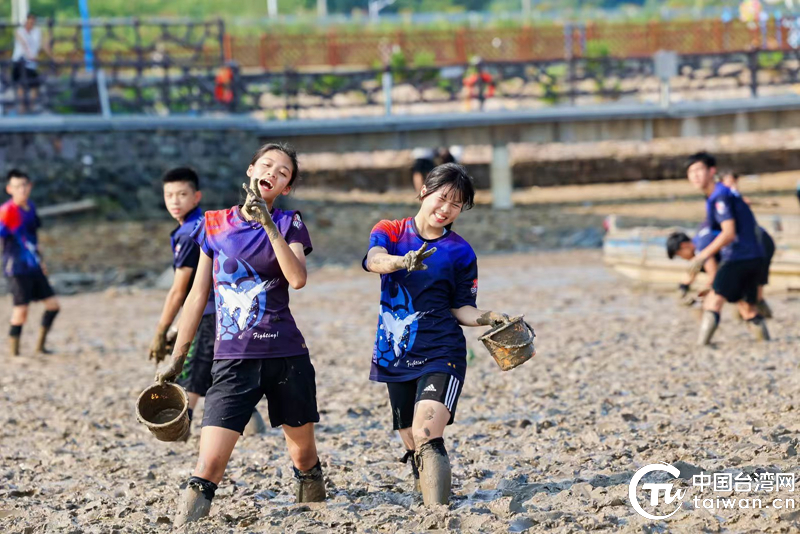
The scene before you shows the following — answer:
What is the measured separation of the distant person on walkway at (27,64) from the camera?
20.8 meters

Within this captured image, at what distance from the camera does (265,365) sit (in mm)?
5039

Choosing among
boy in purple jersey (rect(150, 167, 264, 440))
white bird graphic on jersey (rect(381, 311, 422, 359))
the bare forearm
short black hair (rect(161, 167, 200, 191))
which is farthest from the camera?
short black hair (rect(161, 167, 200, 191))

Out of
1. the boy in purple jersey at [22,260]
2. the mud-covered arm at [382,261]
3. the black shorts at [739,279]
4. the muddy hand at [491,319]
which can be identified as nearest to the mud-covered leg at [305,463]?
the mud-covered arm at [382,261]

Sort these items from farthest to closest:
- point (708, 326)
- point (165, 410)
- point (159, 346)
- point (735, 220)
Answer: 1. point (708, 326)
2. point (735, 220)
3. point (159, 346)
4. point (165, 410)

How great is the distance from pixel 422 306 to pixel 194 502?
1.32 m

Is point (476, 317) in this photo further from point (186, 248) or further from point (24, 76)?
point (24, 76)

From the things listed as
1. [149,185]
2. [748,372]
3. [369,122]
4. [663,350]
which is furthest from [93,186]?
[748,372]

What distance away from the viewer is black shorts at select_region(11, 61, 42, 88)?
20609 mm

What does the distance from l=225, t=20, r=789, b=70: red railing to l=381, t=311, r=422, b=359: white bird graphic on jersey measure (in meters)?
34.2

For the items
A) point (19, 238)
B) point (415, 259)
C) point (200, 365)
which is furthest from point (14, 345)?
point (415, 259)

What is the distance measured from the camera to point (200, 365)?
6836 mm

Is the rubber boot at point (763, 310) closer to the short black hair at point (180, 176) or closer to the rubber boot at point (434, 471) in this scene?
the short black hair at point (180, 176)

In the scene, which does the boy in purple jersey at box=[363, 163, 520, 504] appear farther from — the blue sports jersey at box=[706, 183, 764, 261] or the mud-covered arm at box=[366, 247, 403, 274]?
the blue sports jersey at box=[706, 183, 764, 261]

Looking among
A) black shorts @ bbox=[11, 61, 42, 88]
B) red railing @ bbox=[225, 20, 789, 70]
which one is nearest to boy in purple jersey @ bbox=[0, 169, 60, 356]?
black shorts @ bbox=[11, 61, 42, 88]
